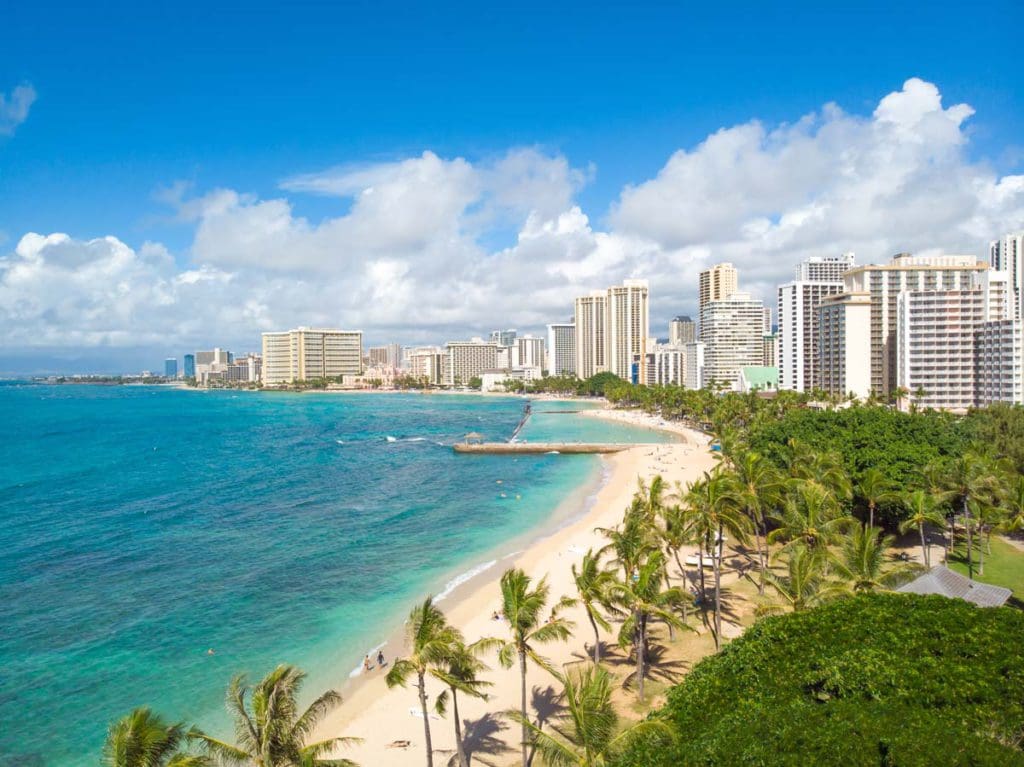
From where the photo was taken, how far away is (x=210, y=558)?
131ft

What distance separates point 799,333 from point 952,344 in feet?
117

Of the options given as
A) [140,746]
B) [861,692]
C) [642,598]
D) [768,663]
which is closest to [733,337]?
[642,598]

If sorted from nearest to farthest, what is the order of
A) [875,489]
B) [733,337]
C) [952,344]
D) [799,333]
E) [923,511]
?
[923,511] → [875,489] → [952,344] → [799,333] → [733,337]

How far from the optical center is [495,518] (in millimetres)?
50688

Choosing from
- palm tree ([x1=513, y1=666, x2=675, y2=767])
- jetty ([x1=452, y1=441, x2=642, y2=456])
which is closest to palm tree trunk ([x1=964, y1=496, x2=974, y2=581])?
palm tree ([x1=513, y1=666, x2=675, y2=767])

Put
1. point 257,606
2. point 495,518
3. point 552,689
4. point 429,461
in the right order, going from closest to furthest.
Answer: point 552,689 → point 257,606 → point 495,518 → point 429,461

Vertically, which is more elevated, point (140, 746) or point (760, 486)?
point (760, 486)

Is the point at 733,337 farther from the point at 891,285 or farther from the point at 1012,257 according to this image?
the point at 891,285

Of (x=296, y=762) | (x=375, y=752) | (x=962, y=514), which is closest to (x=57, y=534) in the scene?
(x=375, y=752)

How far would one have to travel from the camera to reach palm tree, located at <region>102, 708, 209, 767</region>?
11445 millimetres

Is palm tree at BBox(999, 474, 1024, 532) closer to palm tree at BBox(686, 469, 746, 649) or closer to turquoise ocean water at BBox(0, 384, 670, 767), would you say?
palm tree at BBox(686, 469, 746, 649)

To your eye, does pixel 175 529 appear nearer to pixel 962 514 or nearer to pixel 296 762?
pixel 296 762

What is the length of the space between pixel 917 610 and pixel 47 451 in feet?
345

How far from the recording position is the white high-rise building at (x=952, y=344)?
3169 inches
